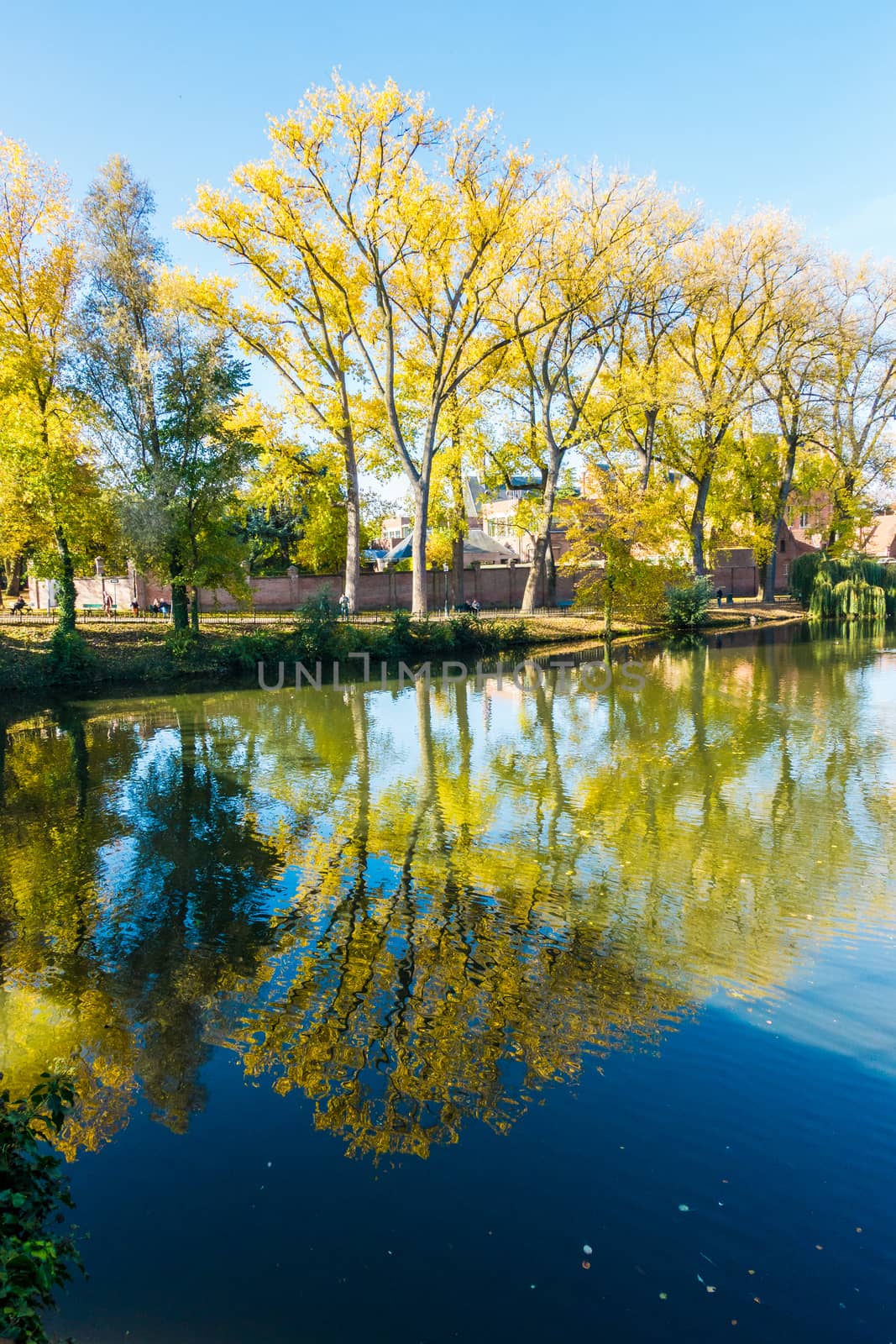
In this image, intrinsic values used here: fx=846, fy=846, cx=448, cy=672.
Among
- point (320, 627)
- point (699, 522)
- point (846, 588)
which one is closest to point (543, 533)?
point (699, 522)

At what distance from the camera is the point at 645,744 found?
14.8m

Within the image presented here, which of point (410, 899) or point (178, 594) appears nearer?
point (410, 899)

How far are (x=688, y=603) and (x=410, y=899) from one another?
30.6 meters

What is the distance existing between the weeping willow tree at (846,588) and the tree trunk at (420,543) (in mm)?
20173

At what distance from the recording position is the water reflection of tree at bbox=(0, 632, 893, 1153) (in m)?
5.56

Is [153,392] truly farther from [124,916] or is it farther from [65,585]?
[124,916]

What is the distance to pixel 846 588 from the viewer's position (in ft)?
128

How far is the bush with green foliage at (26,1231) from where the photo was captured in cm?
272

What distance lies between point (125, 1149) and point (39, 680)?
20.3m

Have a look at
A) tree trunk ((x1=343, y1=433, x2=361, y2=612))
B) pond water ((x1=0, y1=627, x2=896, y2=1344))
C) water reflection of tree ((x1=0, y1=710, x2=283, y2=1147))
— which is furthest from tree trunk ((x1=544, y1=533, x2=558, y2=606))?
pond water ((x1=0, y1=627, x2=896, y2=1344))

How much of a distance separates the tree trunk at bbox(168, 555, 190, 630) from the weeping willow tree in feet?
93.8

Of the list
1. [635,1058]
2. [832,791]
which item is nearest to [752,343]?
[832,791]

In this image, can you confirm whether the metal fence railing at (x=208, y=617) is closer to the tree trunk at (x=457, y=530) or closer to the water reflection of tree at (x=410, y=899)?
the tree trunk at (x=457, y=530)

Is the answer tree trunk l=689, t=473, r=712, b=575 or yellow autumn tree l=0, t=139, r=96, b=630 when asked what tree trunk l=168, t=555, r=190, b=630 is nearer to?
yellow autumn tree l=0, t=139, r=96, b=630
